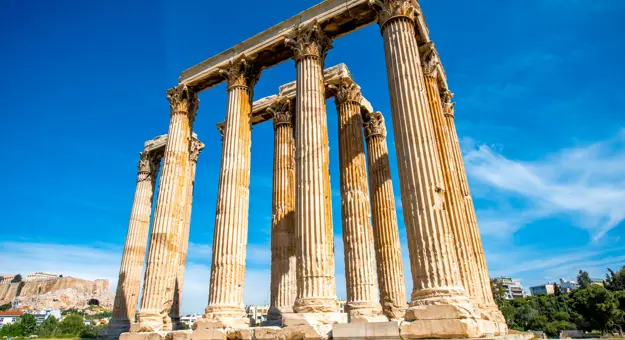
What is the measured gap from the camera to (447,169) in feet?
53.0

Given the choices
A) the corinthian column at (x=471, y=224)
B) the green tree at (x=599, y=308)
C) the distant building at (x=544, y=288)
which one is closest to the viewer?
the corinthian column at (x=471, y=224)

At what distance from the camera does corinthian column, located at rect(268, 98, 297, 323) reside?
18984 mm

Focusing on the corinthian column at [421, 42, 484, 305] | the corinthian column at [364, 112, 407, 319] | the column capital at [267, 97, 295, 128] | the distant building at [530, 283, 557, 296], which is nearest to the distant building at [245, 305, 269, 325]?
the corinthian column at [364, 112, 407, 319]

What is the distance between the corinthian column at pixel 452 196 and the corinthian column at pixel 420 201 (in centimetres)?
232

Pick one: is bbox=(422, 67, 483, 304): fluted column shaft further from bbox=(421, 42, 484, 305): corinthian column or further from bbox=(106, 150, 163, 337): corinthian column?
bbox=(106, 150, 163, 337): corinthian column

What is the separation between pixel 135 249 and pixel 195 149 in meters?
8.63

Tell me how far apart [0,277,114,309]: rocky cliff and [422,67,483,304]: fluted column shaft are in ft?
630

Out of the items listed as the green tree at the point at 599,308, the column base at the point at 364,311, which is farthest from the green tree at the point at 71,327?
the green tree at the point at 599,308

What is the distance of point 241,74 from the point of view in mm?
20422

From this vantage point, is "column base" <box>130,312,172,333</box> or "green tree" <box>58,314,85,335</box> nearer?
"column base" <box>130,312,172,333</box>

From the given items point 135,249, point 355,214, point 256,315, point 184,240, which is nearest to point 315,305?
point 355,214

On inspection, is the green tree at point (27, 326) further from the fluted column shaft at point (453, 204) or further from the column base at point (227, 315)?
the fluted column shaft at point (453, 204)

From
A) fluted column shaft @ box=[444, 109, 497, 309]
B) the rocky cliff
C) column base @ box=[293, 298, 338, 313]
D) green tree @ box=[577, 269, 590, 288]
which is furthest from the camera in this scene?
the rocky cliff

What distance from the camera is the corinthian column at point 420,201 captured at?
32.1ft
